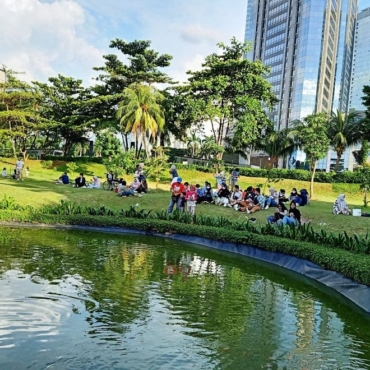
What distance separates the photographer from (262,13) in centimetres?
11425

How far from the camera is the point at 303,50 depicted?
9744 centimetres

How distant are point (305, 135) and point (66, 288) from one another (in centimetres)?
2370

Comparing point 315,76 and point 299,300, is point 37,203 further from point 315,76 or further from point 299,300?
point 315,76

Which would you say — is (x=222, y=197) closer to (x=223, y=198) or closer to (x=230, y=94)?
(x=223, y=198)

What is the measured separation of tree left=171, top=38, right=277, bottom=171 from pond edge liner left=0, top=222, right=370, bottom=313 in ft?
72.4

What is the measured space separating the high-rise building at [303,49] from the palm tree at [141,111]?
5860 centimetres

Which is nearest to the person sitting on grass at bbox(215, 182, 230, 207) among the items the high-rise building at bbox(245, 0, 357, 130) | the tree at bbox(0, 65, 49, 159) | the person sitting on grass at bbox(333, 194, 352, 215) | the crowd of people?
the crowd of people

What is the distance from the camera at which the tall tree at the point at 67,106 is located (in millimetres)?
38656

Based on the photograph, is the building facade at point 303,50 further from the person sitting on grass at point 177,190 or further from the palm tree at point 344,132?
the person sitting on grass at point 177,190

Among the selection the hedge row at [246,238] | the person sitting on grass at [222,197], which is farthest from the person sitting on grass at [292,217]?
the person sitting on grass at [222,197]

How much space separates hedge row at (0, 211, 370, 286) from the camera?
334 inches

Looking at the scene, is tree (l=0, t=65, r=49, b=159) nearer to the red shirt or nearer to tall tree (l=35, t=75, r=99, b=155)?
tall tree (l=35, t=75, r=99, b=155)

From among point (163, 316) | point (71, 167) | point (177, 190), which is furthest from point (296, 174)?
point (163, 316)

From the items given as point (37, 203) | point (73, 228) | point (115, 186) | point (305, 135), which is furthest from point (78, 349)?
point (305, 135)
